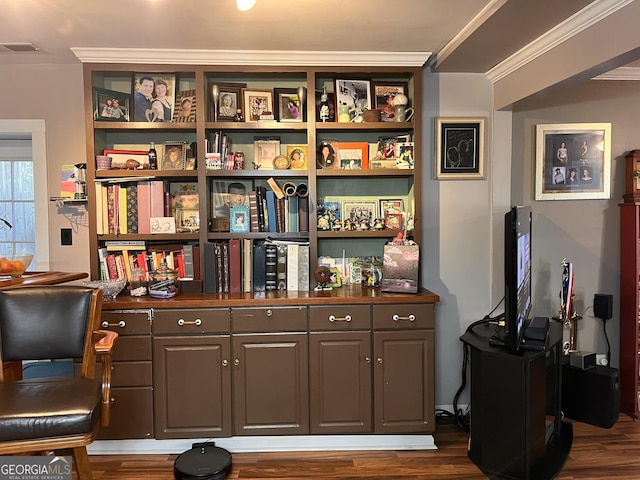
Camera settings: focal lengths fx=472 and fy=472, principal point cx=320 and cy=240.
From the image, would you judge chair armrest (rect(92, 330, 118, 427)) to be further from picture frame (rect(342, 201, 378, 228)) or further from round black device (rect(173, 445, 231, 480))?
picture frame (rect(342, 201, 378, 228))

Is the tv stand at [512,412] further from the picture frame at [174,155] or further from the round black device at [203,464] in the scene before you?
the picture frame at [174,155]

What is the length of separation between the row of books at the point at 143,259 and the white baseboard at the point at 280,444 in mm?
971

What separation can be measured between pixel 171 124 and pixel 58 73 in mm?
887

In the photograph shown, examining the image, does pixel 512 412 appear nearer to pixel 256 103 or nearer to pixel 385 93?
pixel 385 93

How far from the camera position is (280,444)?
276 cm

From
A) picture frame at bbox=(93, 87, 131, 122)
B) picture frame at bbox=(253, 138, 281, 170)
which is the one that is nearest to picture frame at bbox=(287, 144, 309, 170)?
picture frame at bbox=(253, 138, 281, 170)

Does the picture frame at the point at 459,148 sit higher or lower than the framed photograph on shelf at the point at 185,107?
lower

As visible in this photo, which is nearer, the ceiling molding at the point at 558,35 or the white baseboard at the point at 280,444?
the ceiling molding at the point at 558,35

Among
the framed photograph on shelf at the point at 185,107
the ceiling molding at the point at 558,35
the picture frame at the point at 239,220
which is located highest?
the ceiling molding at the point at 558,35

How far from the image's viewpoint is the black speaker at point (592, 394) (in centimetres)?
297

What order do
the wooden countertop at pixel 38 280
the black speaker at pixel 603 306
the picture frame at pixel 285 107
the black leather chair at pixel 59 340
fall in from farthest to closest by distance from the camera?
the black speaker at pixel 603 306, the picture frame at pixel 285 107, the wooden countertop at pixel 38 280, the black leather chair at pixel 59 340

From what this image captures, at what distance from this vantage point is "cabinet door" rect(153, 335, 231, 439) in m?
2.66

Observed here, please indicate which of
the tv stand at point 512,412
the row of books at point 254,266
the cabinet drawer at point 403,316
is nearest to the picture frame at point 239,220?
the row of books at point 254,266

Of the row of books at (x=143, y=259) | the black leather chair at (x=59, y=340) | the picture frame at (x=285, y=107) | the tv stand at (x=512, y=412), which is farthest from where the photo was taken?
the picture frame at (x=285, y=107)
